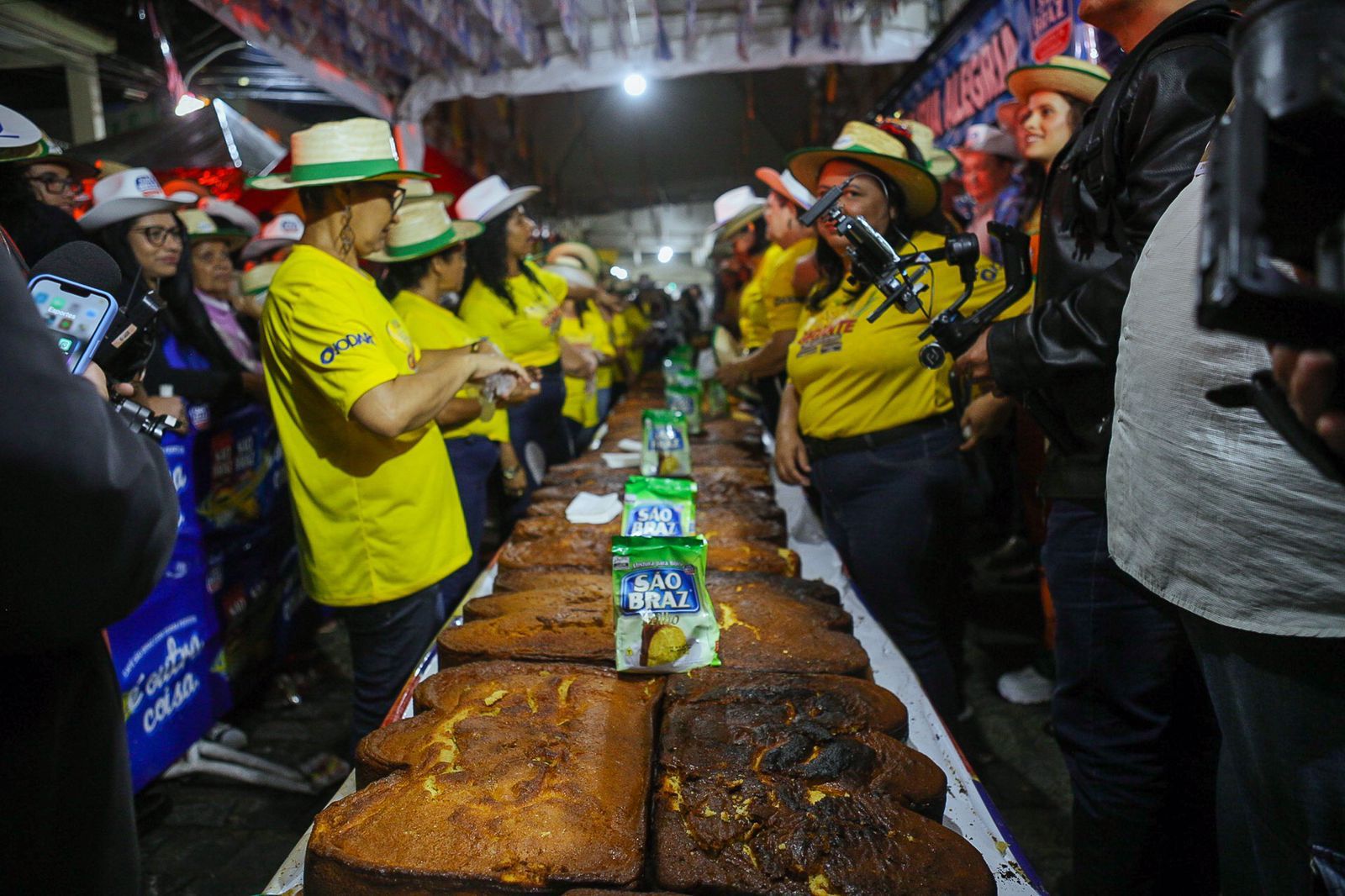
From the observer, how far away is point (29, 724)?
0.90 m

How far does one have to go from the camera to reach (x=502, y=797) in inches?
50.0

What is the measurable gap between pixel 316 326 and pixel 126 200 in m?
1.62

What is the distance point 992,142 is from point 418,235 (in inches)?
129

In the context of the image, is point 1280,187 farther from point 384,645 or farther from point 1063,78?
point 1063,78

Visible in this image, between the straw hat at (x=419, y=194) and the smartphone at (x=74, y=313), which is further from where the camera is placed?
the straw hat at (x=419, y=194)

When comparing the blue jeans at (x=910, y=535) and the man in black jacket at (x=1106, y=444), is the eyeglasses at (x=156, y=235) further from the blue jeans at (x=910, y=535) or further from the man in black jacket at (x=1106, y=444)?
the man in black jacket at (x=1106, y=444)

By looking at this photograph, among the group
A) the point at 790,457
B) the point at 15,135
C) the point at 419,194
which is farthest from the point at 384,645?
the point at 419,194

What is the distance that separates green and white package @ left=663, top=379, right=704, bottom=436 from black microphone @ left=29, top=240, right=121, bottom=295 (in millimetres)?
2858

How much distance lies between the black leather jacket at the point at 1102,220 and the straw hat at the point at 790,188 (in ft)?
4.46

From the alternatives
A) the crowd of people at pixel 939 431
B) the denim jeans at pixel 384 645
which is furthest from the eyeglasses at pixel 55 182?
the denim jeans at pixel 384 645

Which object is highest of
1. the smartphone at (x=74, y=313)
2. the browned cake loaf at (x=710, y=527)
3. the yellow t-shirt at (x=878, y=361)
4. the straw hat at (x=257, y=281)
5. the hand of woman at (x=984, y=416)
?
the straw hat at (x=257, y=281)

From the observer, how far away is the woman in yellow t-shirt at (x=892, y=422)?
252 cm

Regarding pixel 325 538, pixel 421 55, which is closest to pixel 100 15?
pixel 421 55

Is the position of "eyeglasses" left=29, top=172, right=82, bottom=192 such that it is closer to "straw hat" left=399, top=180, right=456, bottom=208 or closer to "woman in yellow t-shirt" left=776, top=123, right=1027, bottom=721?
"straw hat" left=399, top=180, right=456, bottom=208
